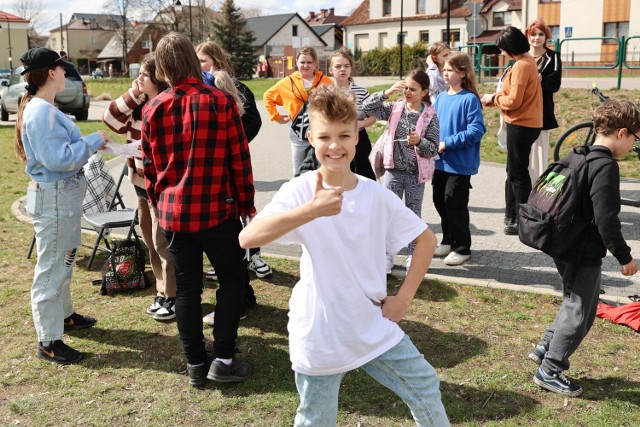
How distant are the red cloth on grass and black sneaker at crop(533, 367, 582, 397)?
3.65 ft

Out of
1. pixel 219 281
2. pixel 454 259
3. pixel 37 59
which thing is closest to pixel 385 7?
pixel 454 259

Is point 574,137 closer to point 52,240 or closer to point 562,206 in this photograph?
point 562,206

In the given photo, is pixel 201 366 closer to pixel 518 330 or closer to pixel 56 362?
pixel 56 362

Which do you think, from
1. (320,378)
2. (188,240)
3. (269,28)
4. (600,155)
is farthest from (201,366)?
(269,28)

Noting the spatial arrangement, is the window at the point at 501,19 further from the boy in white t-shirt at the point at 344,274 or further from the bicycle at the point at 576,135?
the boy in white t-shirt at the point at 344,274

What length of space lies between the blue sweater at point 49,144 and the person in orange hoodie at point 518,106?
4190 mm

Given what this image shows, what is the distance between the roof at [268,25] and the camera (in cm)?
8400

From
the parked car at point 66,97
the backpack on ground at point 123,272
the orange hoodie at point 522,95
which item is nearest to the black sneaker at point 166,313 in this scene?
the backpack on ground at point 123,272

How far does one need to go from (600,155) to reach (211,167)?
2091mm

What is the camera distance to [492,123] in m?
14.4

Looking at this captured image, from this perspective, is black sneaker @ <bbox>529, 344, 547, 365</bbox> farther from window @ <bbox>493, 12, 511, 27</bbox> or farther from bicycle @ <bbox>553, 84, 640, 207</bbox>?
window @ <bbox>493, 12, 511, 27</bbox>

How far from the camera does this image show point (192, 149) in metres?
3.67

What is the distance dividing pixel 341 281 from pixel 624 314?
310 centimetres

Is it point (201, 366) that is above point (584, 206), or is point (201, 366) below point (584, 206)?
below
